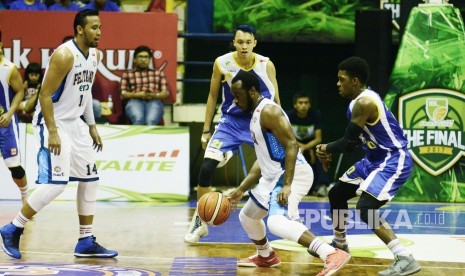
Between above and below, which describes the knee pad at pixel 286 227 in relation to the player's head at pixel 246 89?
below

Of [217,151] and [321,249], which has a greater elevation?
[217,151]

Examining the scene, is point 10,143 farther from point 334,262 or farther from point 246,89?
point 334,262

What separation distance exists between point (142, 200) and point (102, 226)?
2.96 metres

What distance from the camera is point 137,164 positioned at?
1377 centimetres

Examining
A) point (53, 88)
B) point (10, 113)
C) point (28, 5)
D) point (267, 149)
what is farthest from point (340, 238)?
point (28, 5)

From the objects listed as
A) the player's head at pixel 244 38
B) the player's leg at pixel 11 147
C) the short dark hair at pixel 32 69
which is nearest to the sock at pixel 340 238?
the player's head at pixel 244 38

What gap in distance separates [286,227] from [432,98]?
725cm

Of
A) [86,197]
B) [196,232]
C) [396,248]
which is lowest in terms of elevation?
[196,232]

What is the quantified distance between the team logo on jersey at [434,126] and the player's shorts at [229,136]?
4698mm

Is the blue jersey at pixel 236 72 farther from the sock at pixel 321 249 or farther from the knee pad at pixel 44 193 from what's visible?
the sock at pixel 321 249

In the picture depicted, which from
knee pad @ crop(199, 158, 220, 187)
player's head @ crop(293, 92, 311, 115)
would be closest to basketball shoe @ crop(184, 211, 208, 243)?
knee pad @ crop(199, 158, 220, 187)

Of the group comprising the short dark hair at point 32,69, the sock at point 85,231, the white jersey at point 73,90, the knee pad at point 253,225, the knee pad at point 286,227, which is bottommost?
the sock at point 85,231

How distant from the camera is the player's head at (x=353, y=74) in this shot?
26.3 ft

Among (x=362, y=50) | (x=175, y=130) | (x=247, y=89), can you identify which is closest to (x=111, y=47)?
(x=175, y=130)
